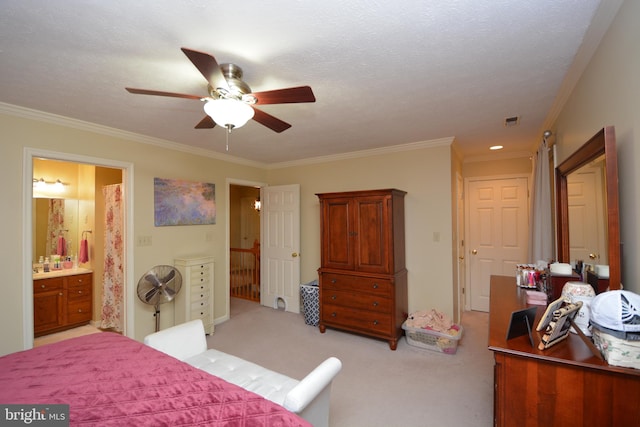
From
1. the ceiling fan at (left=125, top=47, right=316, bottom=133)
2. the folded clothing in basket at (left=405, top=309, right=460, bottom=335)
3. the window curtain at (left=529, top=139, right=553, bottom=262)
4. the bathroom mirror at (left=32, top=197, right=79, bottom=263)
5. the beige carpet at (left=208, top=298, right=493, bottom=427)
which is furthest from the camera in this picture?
the bathroom mirror at (left=32, top=197, right=79, bottom=263)

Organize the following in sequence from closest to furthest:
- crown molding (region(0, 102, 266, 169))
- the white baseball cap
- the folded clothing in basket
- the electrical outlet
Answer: the white baseball cap → crown molding (region(0, 102, 266, 169)) → the folded clothing in basket → the electrical outlet

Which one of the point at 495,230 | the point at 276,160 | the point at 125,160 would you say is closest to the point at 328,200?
the point at 276,160

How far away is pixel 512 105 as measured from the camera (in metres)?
2.37

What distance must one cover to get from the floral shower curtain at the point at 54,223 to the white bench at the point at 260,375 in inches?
127

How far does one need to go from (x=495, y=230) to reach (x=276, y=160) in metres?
3.53

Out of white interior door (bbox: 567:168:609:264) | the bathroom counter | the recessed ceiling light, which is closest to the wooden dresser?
white interior door (bbox: 567:168:609:264)

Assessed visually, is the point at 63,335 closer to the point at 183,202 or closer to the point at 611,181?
the point at 183,202

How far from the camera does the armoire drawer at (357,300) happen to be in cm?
318

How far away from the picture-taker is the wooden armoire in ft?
10.5

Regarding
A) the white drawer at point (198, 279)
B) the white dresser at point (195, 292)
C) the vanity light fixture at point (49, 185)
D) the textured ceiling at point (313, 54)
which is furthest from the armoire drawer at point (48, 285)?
the textured ceiling at point (313, 54)

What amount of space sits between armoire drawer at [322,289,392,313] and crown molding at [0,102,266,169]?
2472 mm

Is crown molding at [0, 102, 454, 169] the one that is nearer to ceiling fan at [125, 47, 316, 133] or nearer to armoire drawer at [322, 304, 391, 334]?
ceiling fan at [125, 47, 316, 133]

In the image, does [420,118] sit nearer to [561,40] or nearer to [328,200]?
[561,40]

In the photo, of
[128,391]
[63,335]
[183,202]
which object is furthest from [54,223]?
[128,391]
